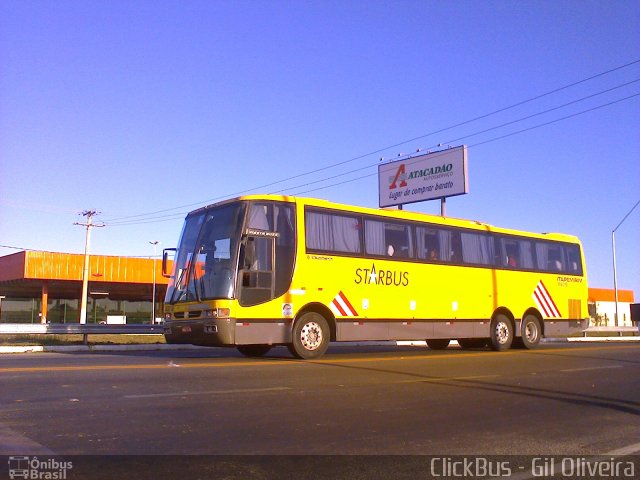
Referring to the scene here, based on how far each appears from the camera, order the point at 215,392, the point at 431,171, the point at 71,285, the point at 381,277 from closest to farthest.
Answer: the point at 215,392, the point at 381,277, the point at 431,171, the point at 71,285

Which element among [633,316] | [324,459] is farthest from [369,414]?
[633,316]

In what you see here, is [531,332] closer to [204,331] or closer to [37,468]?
[204,331]

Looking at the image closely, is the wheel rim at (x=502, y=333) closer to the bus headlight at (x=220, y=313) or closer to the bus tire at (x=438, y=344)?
the bus tire at (x=438, y=344)

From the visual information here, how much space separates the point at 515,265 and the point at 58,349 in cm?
1438

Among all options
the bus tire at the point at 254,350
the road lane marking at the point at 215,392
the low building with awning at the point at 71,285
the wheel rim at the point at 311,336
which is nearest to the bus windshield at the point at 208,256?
the wheel rim at the point at 311,336

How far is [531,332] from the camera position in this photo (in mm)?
20734

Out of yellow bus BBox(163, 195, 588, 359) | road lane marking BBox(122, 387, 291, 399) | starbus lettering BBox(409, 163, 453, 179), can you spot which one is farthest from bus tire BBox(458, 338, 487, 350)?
starbus lettering BBox(409, 163, 453, 179)

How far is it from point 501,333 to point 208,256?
10.4 metres

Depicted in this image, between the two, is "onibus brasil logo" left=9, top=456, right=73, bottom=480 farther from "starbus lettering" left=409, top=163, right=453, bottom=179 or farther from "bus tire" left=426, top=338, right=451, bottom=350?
"starbus lettering" left=409, top=163, right=453, bottom=179

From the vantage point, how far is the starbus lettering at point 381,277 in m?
15.9

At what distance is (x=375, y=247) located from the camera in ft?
53.9

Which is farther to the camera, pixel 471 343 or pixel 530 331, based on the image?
pixel 471 343

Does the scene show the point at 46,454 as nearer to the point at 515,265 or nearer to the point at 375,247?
the point at 375,247

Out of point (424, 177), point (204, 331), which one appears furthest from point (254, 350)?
point (424, 177)
